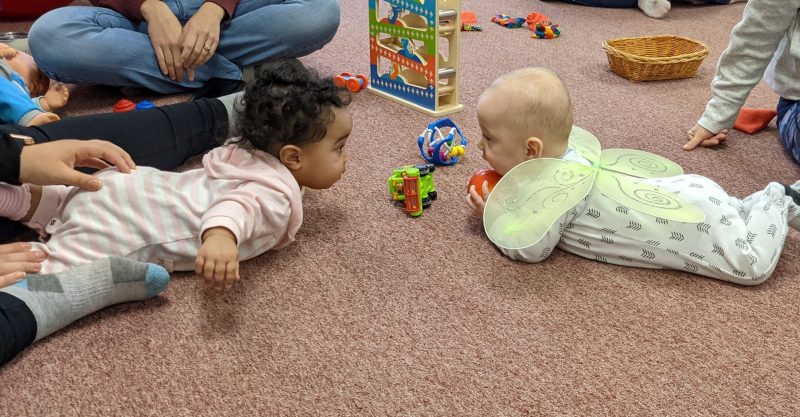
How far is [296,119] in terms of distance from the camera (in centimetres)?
98

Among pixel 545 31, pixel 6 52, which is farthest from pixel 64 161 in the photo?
pixel 545 31

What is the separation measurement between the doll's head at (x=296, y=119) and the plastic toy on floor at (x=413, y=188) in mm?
144

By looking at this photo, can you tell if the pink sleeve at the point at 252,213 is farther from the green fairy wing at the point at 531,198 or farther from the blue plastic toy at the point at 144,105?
the blue plastic toy at the point at 144,105

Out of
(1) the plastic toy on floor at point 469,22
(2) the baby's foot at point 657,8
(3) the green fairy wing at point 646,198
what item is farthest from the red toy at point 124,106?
(2) the baby's foot at point 657,8

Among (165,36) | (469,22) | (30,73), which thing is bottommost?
(469,22)

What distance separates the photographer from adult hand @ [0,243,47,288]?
0.85 m

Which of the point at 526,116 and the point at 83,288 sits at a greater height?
the point at 526,116

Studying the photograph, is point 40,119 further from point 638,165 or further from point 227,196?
point 638,165

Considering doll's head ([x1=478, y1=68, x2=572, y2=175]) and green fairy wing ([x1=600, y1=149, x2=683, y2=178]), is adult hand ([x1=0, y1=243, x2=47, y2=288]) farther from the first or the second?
green fairy wing ([x1=600, y1=149, x2=683, y2=178])

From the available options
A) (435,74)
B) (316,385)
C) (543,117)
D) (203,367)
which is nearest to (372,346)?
(316,385)

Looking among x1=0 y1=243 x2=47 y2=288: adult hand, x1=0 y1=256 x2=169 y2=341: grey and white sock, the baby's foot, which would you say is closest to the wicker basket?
the baby's foot

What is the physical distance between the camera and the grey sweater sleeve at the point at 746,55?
4.29 ft

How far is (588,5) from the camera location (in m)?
2.62

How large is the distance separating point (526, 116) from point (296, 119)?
359mm
